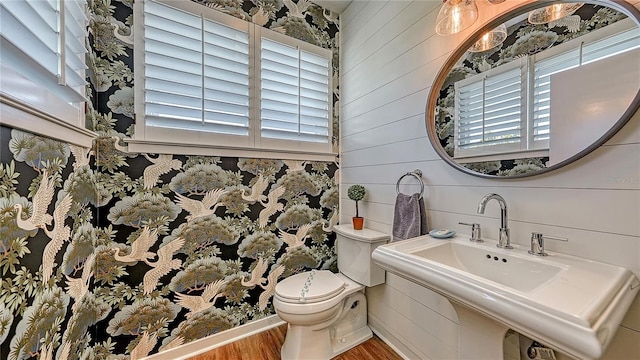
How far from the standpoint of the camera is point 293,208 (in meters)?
1.90

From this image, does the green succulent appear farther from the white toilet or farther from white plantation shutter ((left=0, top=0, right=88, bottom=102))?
white plantation shutter ((left=0, top=0, right=88, bottom=102))

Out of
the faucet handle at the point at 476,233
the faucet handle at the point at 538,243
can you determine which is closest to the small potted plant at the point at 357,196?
the faucet handle at the point at 476,233

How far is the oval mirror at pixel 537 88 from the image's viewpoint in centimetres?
80

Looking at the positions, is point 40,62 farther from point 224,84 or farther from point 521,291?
point 521,291

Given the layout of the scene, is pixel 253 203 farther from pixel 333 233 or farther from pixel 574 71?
pixel 574 71

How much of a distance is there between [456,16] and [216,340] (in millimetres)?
2356

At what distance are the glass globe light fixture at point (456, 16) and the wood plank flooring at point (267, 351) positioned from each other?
1914 mm

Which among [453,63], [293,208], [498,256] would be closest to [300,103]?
[293,208]

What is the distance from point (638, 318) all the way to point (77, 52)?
233 cm

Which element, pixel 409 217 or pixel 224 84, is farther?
pixel 224 84

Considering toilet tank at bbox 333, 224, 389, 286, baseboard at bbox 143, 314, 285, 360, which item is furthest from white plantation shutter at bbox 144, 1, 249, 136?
baseboard at bbox 143, 314, 285, 360

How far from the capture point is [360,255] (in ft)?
5.47

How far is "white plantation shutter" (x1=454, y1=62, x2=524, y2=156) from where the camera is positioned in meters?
1.04

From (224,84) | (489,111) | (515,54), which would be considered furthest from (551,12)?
(224,84)
